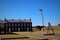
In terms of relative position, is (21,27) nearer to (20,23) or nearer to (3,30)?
(20,23)

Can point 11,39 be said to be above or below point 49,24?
below

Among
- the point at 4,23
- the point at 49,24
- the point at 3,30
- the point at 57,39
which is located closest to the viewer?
the point at 57,39

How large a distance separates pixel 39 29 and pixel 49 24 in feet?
A: 18.1

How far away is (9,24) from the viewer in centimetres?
2302

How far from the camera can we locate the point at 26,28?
24250 millimetres

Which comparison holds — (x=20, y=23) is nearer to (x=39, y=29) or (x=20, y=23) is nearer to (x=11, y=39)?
(x=39, y=29)

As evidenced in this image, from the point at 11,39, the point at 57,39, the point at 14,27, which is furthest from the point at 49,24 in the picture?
the point at 14,27

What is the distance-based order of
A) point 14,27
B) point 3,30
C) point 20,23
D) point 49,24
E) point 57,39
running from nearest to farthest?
1. point 57,39
2. point 49,24
3. point 3,30
4. point 14,27
5. point 20,23

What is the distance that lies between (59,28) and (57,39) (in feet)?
39.6

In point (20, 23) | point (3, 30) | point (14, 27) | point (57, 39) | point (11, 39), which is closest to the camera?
point (57, 39)

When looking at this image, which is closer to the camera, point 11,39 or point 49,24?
point 11,39

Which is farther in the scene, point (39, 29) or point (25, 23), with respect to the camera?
point (25, 23)

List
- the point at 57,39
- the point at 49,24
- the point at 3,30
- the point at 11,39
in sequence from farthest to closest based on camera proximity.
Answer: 1. the point at 3,30
2. the point at 49,24
3. the point at 11,39
4. the point at 57,39

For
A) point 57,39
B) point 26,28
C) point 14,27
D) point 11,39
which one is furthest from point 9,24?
point 57,39
